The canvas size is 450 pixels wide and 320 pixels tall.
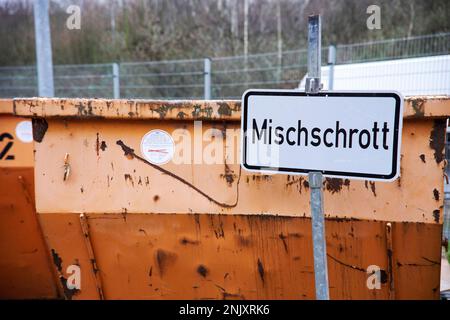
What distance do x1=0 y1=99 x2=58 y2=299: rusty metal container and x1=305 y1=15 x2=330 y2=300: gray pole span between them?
2081 mm

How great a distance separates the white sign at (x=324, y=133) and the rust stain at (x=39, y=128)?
117 centimetres

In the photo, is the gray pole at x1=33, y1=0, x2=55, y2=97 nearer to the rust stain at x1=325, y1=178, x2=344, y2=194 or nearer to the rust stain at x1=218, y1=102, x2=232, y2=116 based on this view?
the rust stain at x1=218, y1=102, x2=232, y2=116

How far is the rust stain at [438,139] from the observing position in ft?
6.58

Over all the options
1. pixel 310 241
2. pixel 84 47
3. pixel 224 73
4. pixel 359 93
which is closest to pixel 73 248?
pixel 310 241

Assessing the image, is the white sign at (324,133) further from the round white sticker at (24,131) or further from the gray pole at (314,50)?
the round white sticker at (24,131)

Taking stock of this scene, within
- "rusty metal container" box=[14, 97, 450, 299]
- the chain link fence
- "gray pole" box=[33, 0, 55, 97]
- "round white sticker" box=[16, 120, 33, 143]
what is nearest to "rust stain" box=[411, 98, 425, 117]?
"rusty metal container" box=[14, 97, 450, 299]

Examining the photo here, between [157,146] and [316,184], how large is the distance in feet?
3.11

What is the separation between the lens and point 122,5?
13961 millimetres

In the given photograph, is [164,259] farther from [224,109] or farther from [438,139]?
[438,139]

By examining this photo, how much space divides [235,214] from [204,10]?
12863mm

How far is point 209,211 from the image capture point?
2.25 m

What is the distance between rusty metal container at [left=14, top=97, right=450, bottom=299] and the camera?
2.11 m

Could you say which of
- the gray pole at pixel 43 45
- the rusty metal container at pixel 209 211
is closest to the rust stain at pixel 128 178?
the rusty metal container at pixel 209 211

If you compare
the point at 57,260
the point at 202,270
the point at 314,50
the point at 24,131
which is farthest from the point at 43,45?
the point at 314,50
